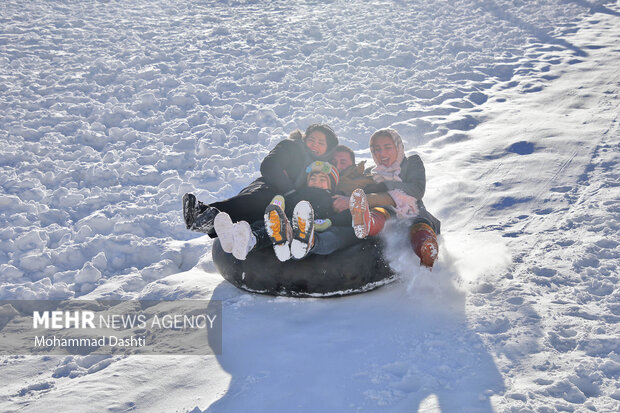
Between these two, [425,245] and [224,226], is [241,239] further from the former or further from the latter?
[425,245]

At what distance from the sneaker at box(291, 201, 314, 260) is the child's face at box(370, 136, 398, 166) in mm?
1193

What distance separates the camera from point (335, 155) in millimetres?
4703

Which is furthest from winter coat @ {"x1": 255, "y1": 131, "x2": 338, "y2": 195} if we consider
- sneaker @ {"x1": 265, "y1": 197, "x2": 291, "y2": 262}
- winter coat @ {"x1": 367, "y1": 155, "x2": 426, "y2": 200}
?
sneaker @ {"x1": 265, "y1": 197, "x2": 291, "y2": 262}

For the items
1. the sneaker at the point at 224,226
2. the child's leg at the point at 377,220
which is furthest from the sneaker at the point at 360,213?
the sneaker at the point at 224,226

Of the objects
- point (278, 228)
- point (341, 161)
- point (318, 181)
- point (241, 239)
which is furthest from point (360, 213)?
point (341, 161)

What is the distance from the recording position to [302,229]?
3600mm

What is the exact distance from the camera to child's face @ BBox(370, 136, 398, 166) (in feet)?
14.9

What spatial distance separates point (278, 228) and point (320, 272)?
473mm

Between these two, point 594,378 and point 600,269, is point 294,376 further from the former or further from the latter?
point 600,269

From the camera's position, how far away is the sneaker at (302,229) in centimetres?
359

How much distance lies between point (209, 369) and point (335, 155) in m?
2.17

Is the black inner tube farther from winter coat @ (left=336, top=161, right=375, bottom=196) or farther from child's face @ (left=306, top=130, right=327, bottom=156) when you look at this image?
child's face @ (left=306, top=130, right=327, bottom=156)

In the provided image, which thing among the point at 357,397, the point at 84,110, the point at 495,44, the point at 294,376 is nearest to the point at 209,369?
the point at 294,376

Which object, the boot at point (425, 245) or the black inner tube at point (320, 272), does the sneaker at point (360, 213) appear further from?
the boot at point (425, 245)
